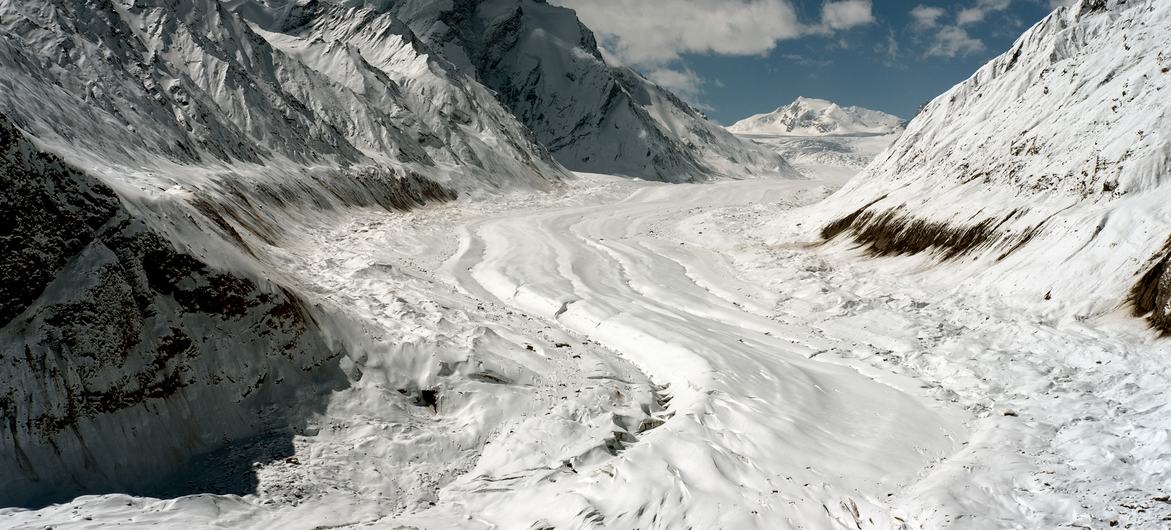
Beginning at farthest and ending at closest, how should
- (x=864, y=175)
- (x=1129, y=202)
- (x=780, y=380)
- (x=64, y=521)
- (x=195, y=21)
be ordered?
1. (x=195, y=21)
2. (x=864, y=175)
3. (x=1129, y=202)
4. (x=780, y=380)
5. (x=64, y=521)

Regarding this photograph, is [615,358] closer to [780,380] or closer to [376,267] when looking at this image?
[780,380]

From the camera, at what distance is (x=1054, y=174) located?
14.3 m

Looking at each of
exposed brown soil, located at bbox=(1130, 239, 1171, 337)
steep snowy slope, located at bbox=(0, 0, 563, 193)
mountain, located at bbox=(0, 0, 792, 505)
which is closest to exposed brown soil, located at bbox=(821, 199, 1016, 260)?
exposed brown soil, located at bbox=(1130, 239, 1171, 337)

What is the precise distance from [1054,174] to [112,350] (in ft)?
55.7

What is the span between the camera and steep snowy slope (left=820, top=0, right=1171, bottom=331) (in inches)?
439

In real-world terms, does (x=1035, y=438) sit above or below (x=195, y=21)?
below

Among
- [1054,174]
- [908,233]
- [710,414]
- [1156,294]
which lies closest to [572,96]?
[908,233]

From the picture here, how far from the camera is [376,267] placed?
14031 mm

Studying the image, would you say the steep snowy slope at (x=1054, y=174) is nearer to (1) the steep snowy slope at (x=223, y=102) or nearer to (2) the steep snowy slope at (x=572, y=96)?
(1) the steep snowy slope at (x=223, y=102)

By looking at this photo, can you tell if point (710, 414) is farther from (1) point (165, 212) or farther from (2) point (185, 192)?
(2) point (185, 192)

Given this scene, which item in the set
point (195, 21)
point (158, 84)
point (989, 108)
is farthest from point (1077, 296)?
point (195, 21)

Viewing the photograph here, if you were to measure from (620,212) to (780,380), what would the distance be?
23569 mm

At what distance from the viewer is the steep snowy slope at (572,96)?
236ft

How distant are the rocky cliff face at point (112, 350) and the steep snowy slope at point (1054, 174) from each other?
38.9 feet
